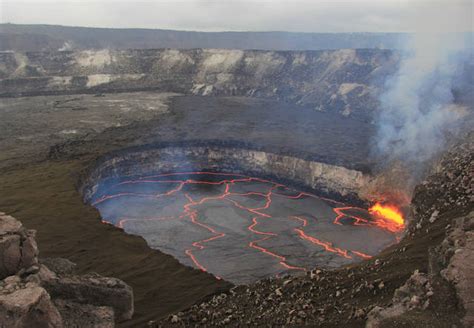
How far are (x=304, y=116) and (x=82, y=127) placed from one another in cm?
3120

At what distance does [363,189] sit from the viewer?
42.3 m

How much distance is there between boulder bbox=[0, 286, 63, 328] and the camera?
11586 millimetres

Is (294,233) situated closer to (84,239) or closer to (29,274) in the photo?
(84,239)

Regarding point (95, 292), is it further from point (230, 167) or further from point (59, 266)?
point (230, 167)

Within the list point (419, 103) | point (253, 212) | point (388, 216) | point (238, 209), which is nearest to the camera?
point (388, 216)

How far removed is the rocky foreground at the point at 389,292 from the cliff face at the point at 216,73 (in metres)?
51.2

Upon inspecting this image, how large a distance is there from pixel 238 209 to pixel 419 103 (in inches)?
1034

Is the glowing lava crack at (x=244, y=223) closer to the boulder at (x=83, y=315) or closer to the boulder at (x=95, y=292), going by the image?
the boulder at (x=95, y=292)

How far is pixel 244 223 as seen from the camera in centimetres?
3762

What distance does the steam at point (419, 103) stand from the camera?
41825mm

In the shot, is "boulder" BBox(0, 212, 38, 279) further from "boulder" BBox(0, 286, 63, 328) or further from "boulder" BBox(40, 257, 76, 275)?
"boulder" BBox(40, 257, 76, 275)

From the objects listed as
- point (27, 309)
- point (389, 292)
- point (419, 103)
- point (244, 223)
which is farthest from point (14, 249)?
point (419, 103)

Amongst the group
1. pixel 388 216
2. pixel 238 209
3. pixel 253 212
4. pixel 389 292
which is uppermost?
pixel 389 292

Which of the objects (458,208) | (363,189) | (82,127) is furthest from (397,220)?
(82,127)
